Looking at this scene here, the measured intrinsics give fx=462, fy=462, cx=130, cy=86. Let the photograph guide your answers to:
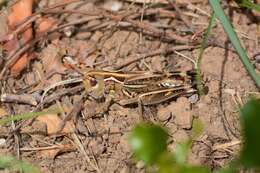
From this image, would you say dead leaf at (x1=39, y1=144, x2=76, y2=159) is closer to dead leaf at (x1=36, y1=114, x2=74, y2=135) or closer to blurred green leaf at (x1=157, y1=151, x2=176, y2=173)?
dead leaf at (x1=36, y1=114, x2=74, y2=135)

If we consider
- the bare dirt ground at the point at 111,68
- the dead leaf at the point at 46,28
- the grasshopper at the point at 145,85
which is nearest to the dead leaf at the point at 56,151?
the bare dirt ground at the point at 111,68

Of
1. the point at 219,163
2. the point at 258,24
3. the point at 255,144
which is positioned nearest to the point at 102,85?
the point at 219,163

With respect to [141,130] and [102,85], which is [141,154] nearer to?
[141,130]

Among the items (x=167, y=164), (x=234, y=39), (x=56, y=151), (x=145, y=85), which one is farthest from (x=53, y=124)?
(x=167, y=164)

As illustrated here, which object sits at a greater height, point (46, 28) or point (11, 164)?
point (46, 28)

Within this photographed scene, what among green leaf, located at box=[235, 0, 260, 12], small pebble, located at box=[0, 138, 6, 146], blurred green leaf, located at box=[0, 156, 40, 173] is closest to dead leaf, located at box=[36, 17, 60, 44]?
small pebble, located at box=[0, 138, 6, 146]

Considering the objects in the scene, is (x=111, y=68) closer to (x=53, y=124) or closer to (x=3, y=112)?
(x=53, y=124)
